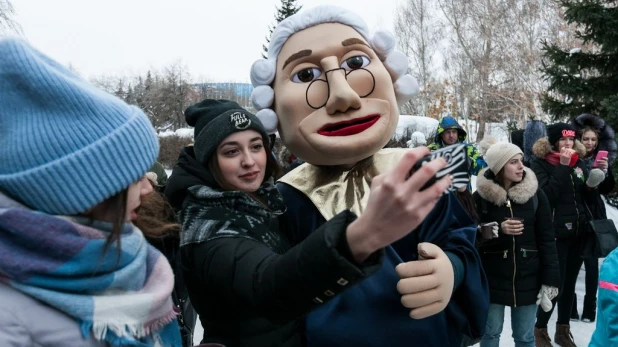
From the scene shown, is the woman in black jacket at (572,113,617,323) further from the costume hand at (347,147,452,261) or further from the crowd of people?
the costume hand at (347,147,452,261)

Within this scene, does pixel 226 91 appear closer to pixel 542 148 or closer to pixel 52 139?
pixel 542 148

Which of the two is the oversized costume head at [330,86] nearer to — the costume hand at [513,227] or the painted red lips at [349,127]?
the painted red lips at [349,127]

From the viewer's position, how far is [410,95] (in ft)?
6.69

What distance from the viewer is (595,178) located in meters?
4.19

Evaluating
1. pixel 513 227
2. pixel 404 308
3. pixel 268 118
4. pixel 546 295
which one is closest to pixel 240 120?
pixel 268 118

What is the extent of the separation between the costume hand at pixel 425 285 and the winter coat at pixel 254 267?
41 cm

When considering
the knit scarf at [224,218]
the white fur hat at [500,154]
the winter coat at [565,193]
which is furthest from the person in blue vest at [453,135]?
the knit scarf at [224,218]

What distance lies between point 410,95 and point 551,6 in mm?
16915

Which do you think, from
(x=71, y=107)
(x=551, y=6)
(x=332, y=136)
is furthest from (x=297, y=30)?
(x=551, y=6)

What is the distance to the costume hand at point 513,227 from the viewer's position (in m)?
3.45

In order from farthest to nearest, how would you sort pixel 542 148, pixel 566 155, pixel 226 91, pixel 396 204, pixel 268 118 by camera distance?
pixel 226 91 < pixel 542 148 < pixel 566 155 < pixel 268 118 < pixel 396 204

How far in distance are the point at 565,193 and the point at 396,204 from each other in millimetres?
3919

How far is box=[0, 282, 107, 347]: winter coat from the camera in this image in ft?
3.04

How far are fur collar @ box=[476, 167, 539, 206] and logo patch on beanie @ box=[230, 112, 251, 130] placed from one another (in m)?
2.57
